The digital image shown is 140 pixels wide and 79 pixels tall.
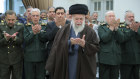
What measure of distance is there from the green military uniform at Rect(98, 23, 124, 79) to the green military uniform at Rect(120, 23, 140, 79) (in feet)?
0.95

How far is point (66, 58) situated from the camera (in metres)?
2.72

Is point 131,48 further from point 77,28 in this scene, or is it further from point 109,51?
point 77,28

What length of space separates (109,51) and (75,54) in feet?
3.81

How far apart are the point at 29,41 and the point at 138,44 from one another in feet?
7.54

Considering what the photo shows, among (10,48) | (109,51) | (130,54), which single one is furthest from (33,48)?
(130,54)

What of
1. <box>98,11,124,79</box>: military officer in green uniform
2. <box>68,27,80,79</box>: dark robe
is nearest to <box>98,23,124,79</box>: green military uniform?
<box>98,11,124,79</box>: military officer in green uniform

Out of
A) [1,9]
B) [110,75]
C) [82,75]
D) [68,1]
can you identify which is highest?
[68,1]

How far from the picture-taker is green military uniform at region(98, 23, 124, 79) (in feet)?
12.1

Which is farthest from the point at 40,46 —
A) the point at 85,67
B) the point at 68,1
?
the point at 68,1

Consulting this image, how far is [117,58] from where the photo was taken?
3750 millimetres

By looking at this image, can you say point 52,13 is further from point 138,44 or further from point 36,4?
point 36,4

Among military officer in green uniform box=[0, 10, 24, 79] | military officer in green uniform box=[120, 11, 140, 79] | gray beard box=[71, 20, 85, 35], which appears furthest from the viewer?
military officer in green uniform box=[120, 11, 140, 79]

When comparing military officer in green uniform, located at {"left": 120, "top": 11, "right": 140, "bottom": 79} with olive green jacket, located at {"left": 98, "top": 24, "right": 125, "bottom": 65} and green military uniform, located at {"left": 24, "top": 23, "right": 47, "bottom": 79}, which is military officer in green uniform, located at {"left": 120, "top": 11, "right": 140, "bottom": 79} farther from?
green military uniform, located at {"left": 24, "top": 23, "right": 47, "bottom": 79}

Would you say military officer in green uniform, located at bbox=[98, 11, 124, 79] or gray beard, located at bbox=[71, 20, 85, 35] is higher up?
gray beard, located at bbox=[71, 20, 85, 35]
